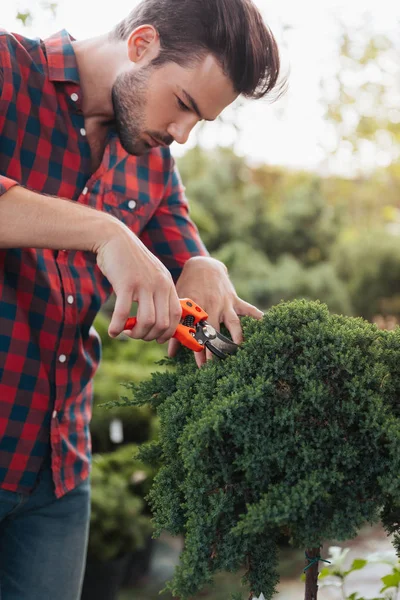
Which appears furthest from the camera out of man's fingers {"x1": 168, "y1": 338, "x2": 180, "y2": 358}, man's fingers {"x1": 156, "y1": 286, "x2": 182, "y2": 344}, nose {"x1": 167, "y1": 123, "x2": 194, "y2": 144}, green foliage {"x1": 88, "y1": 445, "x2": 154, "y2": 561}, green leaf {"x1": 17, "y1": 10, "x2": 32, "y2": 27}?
green foliage {"x1": 88, "y1": 445, "x2": 154, "y2": 561}

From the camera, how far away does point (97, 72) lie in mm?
1513

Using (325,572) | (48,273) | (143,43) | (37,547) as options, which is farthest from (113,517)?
(143,43)

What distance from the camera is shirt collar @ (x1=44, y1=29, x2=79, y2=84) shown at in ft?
4.75

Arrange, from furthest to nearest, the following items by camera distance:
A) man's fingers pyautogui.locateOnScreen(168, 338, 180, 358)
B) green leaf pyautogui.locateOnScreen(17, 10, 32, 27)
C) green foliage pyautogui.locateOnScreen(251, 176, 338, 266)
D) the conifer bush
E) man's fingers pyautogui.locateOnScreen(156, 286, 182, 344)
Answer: green foliage pyautogui.locateOnScreen(251, 176, 338, 266) → green leaf pyautogui.locateOnScreen(17, 10, 32, 27) → man's fingers pyautogui.locateOnScreen(168, 338, 180, 358) → man's fingers pyautogui.locateOnScreen(156, 286, 182, 344) → the conifer bush

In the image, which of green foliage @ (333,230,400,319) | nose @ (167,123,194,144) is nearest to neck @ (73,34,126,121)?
nose @ (167,123,194,144)

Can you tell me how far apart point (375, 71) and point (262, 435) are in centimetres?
463

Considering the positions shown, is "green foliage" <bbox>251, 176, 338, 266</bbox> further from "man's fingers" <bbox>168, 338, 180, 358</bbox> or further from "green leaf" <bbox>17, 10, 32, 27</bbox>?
"man's fingers" <bbox>168, 338, 180, 358</bbox>

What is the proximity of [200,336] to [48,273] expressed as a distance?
469 millimetres

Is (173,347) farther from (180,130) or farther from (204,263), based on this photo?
(180,130)

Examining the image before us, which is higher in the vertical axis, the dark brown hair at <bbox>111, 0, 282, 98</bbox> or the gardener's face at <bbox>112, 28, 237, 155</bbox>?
the dark brown hair at <bbox>111, 0, 282, 98</bbox>

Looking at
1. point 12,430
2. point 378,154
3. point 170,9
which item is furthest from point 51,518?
point 378,154

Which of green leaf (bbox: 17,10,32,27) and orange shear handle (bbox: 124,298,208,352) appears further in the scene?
green leaf (bbox: 17,10,32,27)

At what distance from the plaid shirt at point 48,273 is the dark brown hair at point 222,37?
23cm

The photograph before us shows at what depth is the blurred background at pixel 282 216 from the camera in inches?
112
